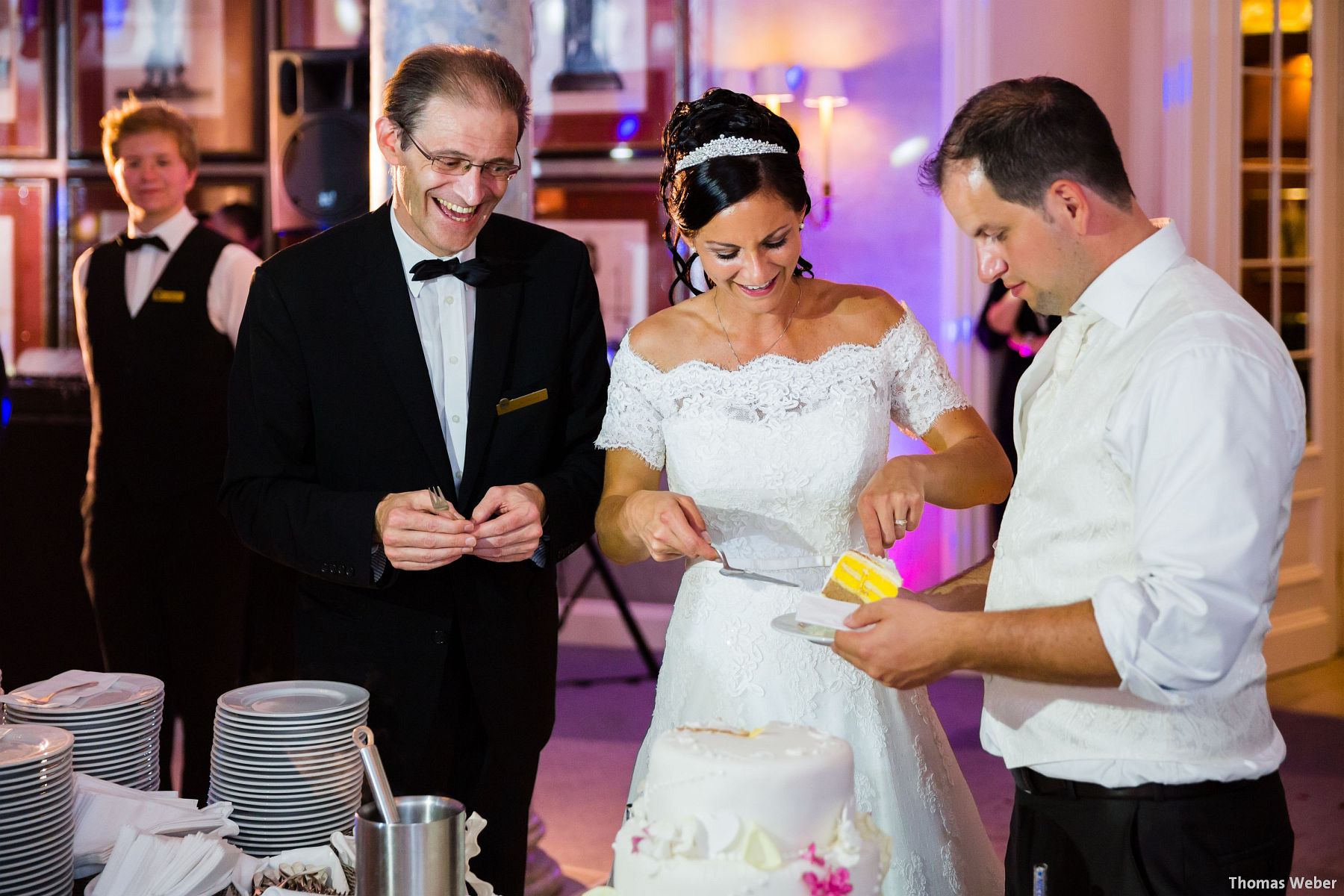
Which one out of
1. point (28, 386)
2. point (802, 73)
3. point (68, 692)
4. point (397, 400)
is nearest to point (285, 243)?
point (28, 386)

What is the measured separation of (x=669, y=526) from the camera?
213 centimetres

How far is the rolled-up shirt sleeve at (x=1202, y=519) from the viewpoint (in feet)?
4.70

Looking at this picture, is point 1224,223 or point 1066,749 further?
point 1224,223

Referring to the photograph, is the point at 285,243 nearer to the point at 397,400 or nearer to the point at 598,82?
the point at 598,82

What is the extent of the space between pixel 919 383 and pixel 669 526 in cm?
65

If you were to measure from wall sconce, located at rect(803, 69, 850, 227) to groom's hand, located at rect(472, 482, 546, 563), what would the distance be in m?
4.15

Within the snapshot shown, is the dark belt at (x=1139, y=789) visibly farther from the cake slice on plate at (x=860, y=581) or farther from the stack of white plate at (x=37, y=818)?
the stack of white plate at (x=37, y=818)

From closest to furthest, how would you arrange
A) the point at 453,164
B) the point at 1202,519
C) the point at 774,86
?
the point at 1202,519, the point at 453,164, the point at 774,86

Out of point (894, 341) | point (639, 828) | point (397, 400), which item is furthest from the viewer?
point (894, 341)

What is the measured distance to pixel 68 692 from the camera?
1.94 metres

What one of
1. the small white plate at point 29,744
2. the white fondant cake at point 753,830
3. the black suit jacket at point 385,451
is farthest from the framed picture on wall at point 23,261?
the white fondant cake at point 753,830

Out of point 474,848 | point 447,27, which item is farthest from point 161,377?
point 474,848

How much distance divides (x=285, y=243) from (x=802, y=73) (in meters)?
2.48

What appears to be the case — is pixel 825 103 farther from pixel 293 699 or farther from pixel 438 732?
pixel 293 699
